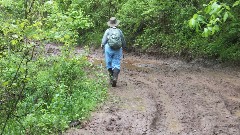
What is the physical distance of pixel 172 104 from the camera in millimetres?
9383

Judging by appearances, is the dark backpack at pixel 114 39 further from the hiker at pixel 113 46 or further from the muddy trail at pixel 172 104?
the muddy trail at pixel 172 104

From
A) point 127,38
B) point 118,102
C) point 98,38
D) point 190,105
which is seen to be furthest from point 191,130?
point 98,38

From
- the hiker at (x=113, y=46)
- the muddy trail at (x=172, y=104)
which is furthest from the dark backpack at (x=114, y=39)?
the muddy trail at (x=172, y=104)

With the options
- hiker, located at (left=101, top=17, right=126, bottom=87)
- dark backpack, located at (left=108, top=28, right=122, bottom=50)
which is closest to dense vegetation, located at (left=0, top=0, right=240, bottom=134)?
hiker, located at (left=101, top=17, right=126, bottom=87)

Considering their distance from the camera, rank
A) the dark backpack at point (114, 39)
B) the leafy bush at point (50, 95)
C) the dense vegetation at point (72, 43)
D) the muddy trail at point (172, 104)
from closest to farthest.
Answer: the dense vegetation at point (72, 43) < the leafy bush at point (50, 95) < the muddy trail at point (172, 104) < the dark backpack at point (114, 39)

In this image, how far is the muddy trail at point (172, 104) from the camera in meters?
7.69

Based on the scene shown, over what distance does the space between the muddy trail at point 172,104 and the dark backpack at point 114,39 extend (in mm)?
1276

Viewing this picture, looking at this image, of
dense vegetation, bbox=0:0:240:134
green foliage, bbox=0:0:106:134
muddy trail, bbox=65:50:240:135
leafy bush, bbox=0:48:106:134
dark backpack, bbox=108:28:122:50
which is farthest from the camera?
dark backpack, bbox=108:28:122:50

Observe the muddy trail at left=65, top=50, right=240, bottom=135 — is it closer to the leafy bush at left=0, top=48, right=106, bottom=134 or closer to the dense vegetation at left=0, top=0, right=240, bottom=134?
the leafy bush at left=0, top=48, right=106, bottom=134

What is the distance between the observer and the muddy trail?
25.2 ft

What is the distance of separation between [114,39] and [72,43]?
148 cm

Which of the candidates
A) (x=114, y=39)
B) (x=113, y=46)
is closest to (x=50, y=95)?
(x=113, y=46)

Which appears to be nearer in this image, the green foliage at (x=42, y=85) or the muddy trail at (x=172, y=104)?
the green foliage at (x=42, y=85)

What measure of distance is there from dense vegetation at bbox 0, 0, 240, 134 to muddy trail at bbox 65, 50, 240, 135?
1.98ft
